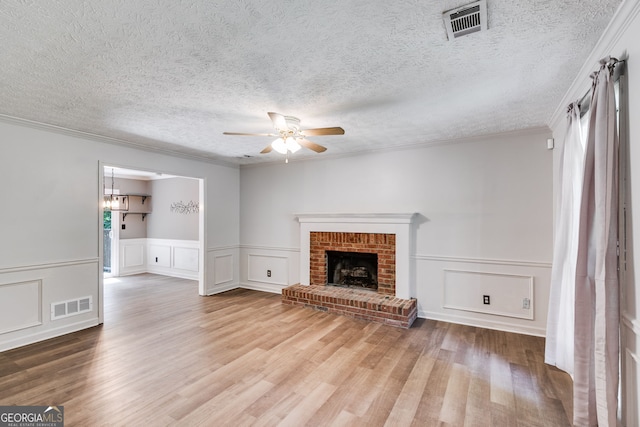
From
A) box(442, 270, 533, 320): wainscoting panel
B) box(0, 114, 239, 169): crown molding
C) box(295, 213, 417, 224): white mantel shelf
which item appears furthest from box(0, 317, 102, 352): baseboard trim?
box(442, 270, 533, 320): wainscoting panel

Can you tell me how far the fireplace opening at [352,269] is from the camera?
4.91 meters

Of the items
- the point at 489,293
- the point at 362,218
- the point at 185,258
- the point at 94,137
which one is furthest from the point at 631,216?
the point at 185,258

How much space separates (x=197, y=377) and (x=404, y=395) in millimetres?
1764

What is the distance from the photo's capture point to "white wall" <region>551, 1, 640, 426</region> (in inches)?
59.0

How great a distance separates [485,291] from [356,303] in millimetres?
A: 1674

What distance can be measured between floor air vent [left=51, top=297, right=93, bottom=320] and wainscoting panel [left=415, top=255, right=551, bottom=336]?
4390 millimetres

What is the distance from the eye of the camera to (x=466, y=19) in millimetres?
1616

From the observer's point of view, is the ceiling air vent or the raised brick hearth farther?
the raised brick hearth

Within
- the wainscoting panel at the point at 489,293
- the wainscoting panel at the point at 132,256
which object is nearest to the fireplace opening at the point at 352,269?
the wainscoting panel at the point at 489,293

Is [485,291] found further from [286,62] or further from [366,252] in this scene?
[286,62]

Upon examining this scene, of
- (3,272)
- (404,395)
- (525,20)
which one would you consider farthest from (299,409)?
(3,272)

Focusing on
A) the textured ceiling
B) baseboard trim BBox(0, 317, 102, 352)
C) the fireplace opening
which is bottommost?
baseboard trim BBox(0, 317, 102, 352)

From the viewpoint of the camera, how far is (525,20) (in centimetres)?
164

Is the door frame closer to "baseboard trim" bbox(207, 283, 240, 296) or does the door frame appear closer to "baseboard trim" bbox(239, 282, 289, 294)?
"baseboard trim" bbox(207, 283, 240, 296)
